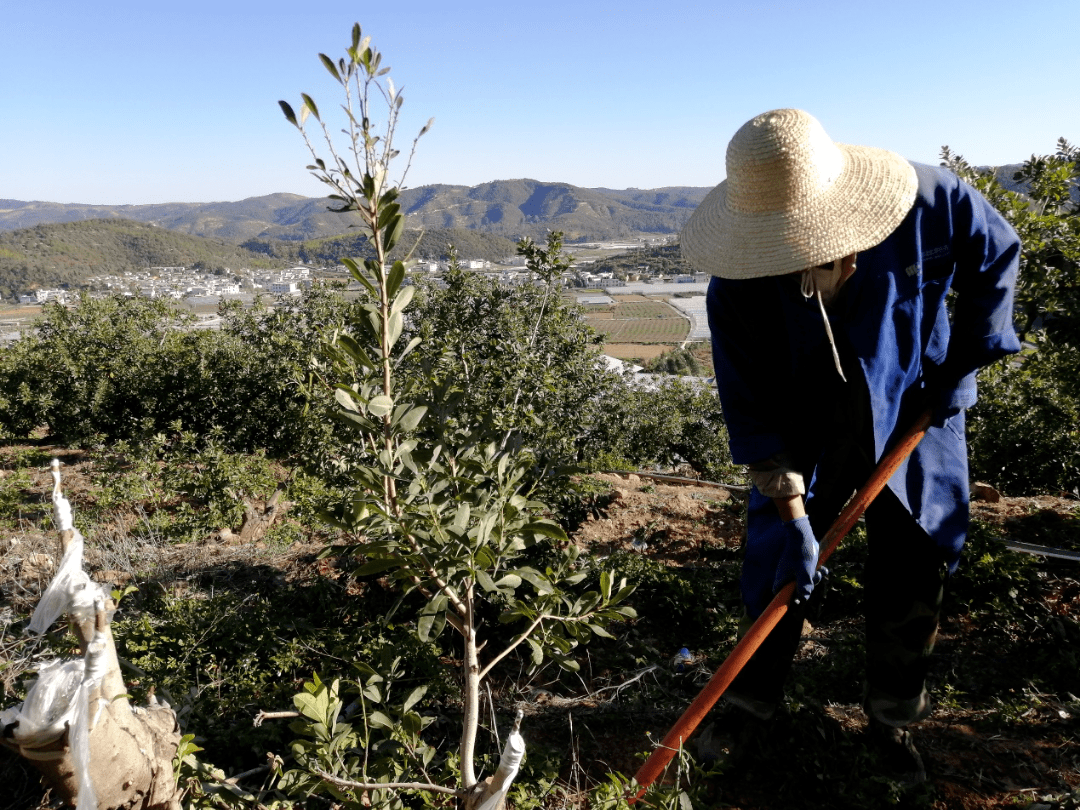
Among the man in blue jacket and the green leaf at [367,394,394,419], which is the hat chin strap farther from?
the green leaf at [367,394,394,419]

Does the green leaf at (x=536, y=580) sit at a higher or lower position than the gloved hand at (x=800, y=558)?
higher

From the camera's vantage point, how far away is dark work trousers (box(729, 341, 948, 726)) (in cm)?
217

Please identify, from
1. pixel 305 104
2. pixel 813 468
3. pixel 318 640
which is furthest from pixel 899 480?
pixel 318 640

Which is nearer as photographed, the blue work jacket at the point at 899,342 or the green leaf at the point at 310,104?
the green leaf at the point at 310,104

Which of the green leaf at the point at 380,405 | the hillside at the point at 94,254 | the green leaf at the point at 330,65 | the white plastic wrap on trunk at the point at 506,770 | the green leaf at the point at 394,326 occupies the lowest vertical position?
the white plastic wrap on trunk at the point at 506,770

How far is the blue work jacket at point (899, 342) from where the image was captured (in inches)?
75.5

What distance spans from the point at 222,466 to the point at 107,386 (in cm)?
917

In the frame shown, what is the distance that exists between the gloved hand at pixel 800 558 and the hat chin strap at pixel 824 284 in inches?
19.6

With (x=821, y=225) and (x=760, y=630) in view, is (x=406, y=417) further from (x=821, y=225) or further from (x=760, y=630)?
(x=760, y=630)

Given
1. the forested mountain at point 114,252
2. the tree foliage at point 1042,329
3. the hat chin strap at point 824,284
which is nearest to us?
the hat chin strap at point 824,284

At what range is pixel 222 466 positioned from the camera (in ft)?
20.1

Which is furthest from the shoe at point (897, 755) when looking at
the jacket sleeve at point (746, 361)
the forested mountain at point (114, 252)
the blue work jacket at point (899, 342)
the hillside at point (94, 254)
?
the hillside at point (94, 254)

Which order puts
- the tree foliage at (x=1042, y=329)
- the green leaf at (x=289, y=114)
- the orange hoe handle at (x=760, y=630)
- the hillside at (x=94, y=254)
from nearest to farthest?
the green leaf at (x=289, y=114)
the orange hoe handle at (x=760, y=630)
the tree foliage at (x=1042, y=329)
the hillside at (x=94, y=254)

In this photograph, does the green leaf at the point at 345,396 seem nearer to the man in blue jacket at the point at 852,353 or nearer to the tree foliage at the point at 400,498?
the tree foliage at the point at 400,498
